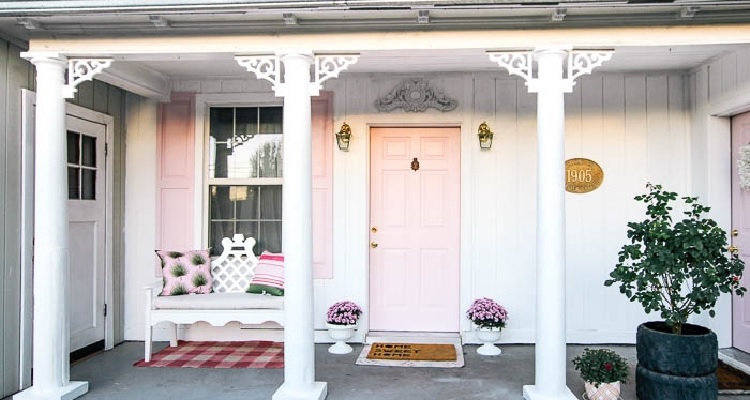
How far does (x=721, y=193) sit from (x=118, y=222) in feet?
17.1

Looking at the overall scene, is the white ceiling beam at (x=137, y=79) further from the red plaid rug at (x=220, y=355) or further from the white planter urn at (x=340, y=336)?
the white planter urn at (x=340, y=336)

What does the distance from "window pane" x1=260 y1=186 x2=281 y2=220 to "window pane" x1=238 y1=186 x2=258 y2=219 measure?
2.3 inches

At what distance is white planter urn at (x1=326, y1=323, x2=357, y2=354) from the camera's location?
212 inches

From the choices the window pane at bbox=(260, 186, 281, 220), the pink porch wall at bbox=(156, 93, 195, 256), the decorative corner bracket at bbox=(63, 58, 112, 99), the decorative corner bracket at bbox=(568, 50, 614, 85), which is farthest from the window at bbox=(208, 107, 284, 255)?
the decorative corner bracket at bbox=(568, 50, 614, 85)

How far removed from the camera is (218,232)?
593cm

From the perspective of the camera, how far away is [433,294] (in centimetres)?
576

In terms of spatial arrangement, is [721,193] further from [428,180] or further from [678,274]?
[428,180]

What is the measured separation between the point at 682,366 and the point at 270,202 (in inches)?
142

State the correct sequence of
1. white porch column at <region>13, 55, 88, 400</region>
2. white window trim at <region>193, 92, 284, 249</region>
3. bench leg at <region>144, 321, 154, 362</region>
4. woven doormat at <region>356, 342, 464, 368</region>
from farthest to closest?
white window trim at <region>193, 92, 284, 249</region> → bench leg at <region>144, 321, 154, 362</region> → woven doormat at <region>356, 342, 464, 368</region> → white porch column at <region>13, 55, 88, 400</region>

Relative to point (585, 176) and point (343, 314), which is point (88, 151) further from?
point (585, 176)

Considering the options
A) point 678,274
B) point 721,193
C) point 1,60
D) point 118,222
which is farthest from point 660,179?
point 1,60

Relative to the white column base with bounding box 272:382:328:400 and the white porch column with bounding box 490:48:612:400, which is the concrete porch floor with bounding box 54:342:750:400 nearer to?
the white column base with bounding box 272:382:328:400

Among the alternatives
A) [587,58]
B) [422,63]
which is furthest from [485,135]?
[587,58]

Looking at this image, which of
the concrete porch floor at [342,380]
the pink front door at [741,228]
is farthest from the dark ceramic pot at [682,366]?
the pink front door at [741,228]
